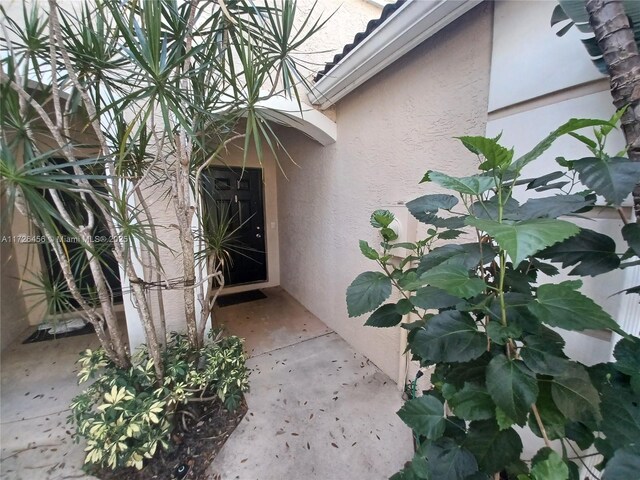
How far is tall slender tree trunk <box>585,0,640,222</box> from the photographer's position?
2.26 feet

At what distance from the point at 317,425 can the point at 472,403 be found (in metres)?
1.82

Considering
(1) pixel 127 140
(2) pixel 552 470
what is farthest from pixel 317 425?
(1) pixel 127 140

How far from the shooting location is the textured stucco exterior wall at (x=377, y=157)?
65.1 inches

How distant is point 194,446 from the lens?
1826 millimetres

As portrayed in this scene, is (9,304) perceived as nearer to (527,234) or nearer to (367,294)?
(367,294)

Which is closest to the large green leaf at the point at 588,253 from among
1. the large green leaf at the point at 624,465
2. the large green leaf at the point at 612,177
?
the large green leaf at the point at 612,177

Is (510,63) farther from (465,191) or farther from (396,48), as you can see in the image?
(465,191)

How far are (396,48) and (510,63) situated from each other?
33.2 inches

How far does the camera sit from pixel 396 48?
1.86 m

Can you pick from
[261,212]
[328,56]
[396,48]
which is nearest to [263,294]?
[261,212]

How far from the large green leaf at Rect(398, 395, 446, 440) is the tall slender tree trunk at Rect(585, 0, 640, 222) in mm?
804

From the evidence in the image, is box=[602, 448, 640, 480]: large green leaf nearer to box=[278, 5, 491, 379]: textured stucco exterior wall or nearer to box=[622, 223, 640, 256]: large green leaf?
box=[622, 223, 640, 256]: large green leaf

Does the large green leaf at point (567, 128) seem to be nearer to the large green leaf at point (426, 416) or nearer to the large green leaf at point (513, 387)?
the large green leaf at point (513, 387)

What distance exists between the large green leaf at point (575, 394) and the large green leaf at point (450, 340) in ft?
0.50
